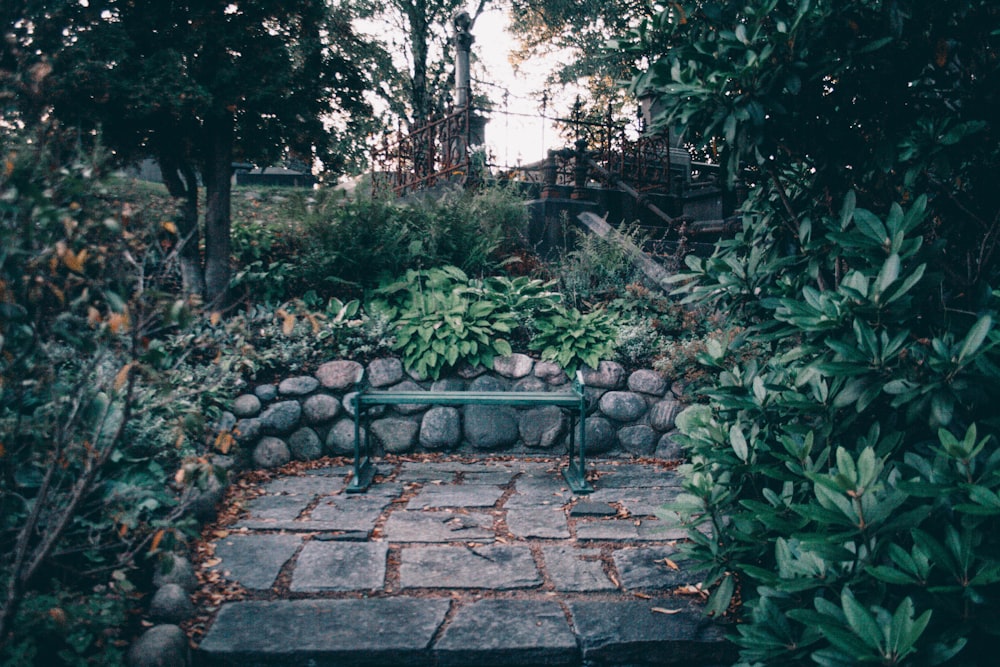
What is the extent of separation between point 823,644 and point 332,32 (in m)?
7.11

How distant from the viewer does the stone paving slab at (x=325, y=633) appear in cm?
235

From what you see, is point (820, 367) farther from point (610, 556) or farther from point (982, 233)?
point (610, 556)

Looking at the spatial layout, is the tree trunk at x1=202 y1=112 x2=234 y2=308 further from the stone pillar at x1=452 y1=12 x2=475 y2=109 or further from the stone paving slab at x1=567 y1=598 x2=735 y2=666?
the stone pillar at x1=452 y1=12 x2=475 y2=109

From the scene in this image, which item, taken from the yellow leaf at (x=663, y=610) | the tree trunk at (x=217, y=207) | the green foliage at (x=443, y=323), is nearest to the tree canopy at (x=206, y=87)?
the tree trunk at (x=217, y=207)

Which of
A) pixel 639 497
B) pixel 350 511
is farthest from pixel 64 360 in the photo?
pixel 639 497

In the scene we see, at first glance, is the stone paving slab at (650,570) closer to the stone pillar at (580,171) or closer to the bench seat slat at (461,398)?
the bench seat slat at (461,398)

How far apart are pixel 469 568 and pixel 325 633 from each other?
79 cm

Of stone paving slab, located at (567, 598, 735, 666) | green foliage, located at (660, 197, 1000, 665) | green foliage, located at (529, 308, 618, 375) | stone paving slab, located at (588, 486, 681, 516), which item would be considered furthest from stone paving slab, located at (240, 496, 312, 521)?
green foliage, located at (660, 197, 1000, 665)

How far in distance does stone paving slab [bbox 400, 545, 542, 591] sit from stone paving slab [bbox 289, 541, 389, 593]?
0.13m

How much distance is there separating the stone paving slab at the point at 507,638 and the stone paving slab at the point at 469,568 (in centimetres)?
24

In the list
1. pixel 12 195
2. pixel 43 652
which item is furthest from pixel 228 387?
pixel 12 195

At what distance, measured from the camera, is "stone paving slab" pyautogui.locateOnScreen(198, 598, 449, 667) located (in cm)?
235

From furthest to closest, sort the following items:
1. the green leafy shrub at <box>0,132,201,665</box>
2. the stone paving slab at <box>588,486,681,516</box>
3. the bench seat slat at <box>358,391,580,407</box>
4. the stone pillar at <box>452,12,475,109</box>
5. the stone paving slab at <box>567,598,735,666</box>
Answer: the stone pillar at <box>452,12,475,109</box> → the bench seat slat at <box>358,391,580,407</box> → the stone paving slab at <box>588,486,681,516</box> → the stone paving slab at <box>567,598,735,666</box> → the green leafy shrub at <box>0,132,201,665</box>

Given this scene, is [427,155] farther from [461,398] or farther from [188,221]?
[461,398]
